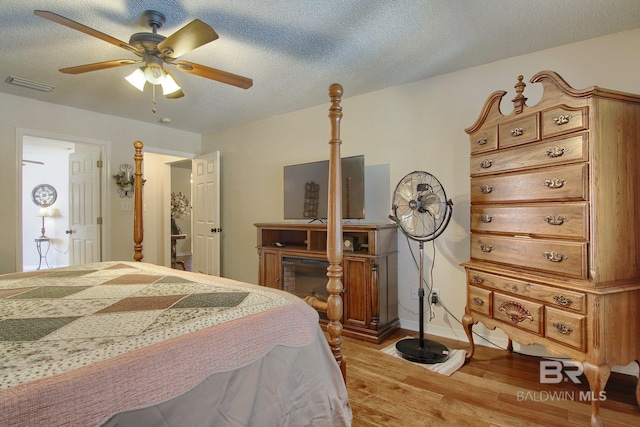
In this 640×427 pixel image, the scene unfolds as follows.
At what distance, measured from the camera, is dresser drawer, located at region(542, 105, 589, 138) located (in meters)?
1.70

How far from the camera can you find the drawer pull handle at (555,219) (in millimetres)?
1772

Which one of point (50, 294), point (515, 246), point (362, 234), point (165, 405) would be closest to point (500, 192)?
point (515, 246)

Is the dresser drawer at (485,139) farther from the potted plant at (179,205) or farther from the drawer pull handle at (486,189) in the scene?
the potted plant at (179,205)

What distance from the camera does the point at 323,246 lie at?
10.9ft

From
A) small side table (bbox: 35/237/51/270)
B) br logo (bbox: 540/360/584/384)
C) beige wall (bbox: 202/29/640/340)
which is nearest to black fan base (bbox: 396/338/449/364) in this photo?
beige wall (bbox: 202/29/640/340)

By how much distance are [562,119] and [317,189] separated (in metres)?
2.18

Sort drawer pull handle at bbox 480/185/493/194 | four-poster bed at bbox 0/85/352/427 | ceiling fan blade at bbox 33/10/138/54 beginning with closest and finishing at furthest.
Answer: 1. four-poster bed at bbox 0/85/352/427
2. ceiling fan blade at bbox 33/10/138/54
3. drawer pull handle at bbox 480/185/493/194

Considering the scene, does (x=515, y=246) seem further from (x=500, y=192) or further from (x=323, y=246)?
(x=323, y=246)

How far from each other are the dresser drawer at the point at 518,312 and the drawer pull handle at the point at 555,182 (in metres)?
0.70

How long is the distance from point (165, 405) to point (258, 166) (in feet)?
12.1

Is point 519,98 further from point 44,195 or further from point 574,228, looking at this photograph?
point 44,195

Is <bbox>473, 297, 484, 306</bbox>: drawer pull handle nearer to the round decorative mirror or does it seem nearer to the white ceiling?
the white ceiling

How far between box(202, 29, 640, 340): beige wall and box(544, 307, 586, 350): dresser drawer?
3.28 feet

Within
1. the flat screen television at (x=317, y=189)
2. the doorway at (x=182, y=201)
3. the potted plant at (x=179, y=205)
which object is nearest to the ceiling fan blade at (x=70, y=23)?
the flat screen television at (x=317, y=189)
